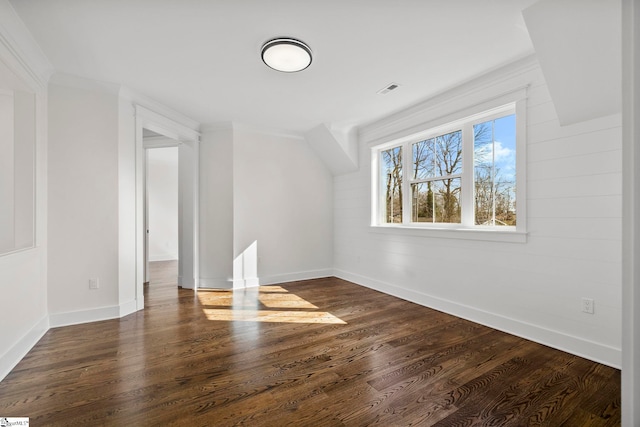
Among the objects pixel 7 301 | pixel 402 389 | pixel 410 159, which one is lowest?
pixel 402 389

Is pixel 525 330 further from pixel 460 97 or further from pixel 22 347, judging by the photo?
pixel 22 347

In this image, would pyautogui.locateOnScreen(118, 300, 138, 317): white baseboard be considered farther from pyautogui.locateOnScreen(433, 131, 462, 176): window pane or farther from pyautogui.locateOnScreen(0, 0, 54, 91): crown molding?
pyautogui.locateOnScreen(433, 131, 462, 176): window pane

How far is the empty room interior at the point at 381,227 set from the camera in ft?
5.62

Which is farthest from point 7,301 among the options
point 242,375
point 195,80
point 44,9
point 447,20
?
point 447,20

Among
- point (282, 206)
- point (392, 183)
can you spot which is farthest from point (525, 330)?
point (282, 206)

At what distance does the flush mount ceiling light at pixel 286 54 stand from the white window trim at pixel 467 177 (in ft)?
6.17

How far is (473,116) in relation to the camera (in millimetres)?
A: 3055

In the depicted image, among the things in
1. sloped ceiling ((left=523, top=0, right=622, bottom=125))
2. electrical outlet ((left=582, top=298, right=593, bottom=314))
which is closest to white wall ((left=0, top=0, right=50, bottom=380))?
sloped ceiling ((left=523, top=0, right=622, bottom=125))

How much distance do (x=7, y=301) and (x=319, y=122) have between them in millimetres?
3854

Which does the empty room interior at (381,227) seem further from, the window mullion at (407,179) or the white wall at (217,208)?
the white wall at (217,208)

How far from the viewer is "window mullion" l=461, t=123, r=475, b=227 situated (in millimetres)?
3156

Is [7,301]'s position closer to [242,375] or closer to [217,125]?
[242,375]

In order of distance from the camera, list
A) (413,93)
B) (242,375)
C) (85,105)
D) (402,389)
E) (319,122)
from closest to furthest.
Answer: (402,389), (242,375), (85,105), (413,93), (319,122)

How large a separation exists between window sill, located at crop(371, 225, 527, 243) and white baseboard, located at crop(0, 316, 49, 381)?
395 centimetres
